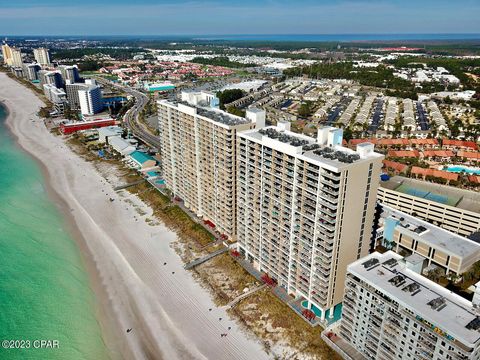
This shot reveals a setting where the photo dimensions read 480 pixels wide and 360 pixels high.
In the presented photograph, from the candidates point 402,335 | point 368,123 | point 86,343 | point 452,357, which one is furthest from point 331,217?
point 368,123

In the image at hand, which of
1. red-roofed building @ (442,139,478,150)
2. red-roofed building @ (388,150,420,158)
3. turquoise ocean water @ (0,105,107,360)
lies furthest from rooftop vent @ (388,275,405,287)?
red-roofed building @ (442,139,478,150)

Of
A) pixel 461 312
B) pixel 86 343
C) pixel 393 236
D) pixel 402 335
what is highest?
pixel 461 312

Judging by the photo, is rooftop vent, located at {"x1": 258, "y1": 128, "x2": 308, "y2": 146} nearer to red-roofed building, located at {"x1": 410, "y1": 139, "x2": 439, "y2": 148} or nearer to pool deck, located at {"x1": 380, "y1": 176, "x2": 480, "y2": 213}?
pool deck, located at {"x1": 380, "y1": 176, "x2": 480, "y2": 213}

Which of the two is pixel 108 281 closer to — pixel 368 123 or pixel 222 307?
pixel 222 307

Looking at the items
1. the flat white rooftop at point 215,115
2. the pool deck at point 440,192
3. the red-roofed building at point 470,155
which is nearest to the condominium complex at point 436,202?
the pool deck at point 440,192

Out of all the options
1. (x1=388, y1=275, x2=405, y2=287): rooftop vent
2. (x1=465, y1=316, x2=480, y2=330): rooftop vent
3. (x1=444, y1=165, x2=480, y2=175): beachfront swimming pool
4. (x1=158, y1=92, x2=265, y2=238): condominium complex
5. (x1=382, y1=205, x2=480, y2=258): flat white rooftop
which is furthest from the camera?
(x1=444, y1=165, x2=480, y2=175): beachfront swimming pool

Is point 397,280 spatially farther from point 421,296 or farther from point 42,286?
point 42,286
